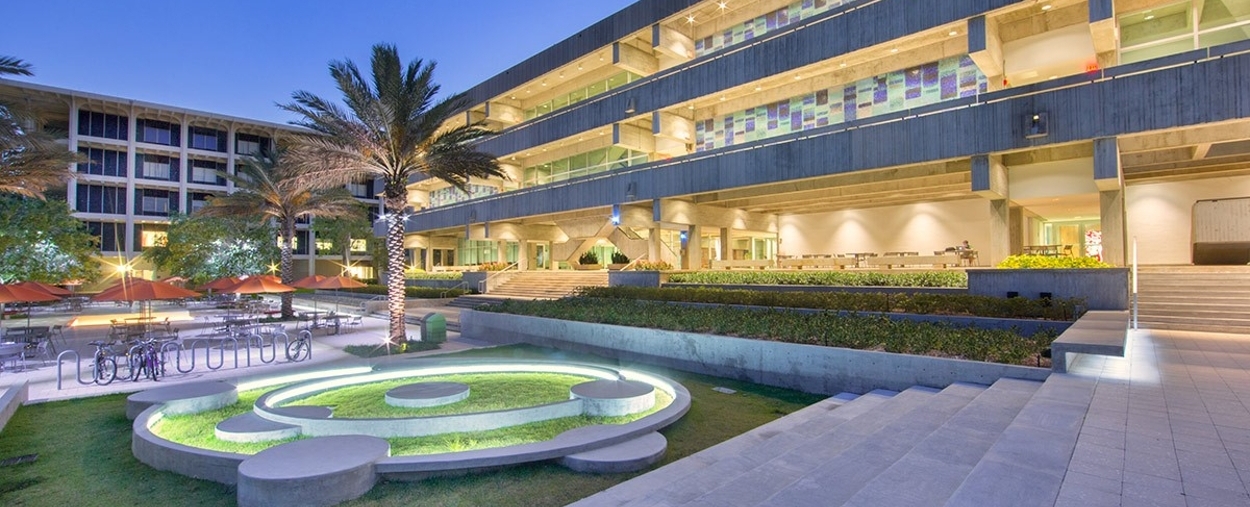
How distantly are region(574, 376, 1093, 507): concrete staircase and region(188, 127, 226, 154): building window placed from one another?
6560 cm

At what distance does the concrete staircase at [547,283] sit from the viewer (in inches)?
1125

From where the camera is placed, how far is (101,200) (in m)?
49.9

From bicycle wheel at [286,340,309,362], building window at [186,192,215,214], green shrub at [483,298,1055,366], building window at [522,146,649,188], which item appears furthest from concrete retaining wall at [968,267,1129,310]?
building window at [186,192,215,214]

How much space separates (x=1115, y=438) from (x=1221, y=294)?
13.3 m

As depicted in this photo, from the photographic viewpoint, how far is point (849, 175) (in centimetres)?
2278

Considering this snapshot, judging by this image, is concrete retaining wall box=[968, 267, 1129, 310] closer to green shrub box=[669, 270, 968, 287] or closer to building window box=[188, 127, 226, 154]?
green shrub box=[669, 270, 968, 287]

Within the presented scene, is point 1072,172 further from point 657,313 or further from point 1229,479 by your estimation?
point 1229,479

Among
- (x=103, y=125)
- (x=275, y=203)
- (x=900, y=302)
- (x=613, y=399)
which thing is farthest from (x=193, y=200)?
(x=900, y=302)

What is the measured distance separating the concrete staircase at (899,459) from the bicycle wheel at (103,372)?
1289 cm

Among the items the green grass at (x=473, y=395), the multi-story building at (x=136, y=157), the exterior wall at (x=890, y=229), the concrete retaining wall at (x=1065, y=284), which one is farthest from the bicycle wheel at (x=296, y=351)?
the multi-story building at (x=136, y=157)

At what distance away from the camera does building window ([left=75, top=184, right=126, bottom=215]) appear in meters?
49.1

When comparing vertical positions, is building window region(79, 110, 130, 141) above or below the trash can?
above

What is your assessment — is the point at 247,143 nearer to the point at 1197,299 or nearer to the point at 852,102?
the point at 852,102

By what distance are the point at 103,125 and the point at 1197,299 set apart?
71.1 m
